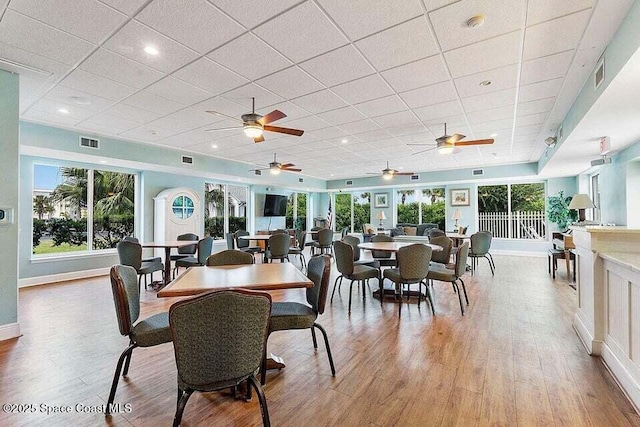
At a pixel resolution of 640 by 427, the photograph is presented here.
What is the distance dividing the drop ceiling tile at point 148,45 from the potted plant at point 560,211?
9490mm

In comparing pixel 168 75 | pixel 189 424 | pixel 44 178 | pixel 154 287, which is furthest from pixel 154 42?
pixel 44 178

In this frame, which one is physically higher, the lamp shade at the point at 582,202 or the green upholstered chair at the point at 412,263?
the lamp shade at the point at 582,202

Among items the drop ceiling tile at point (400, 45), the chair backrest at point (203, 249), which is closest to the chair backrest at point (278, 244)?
the chair backrest at point (203, 249)

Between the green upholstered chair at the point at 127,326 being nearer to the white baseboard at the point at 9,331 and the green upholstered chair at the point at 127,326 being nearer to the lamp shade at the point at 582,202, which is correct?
the white baseboard at the point at 9,331

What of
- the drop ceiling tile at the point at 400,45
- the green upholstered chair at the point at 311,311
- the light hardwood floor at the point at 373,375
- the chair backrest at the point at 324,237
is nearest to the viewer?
the light hardwood floor at the point at 373,375

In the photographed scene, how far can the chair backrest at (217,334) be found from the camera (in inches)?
61.3

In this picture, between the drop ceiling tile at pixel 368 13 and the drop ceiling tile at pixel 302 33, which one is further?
the drop ceiling tile at pixel 302 33

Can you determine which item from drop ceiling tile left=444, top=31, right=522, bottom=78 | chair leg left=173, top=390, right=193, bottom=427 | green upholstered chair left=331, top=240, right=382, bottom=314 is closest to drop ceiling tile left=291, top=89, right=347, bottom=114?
drop ceiling tile left=444, top=31, right=522, bottom=78

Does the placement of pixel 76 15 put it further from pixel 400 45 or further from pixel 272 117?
pixel 400 45

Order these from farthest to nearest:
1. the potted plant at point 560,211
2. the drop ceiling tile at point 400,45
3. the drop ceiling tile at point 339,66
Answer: the potted plant at point 560,211 → the drop ceiling tile at point 339,66 → the drop ceiling tile at point 400,45

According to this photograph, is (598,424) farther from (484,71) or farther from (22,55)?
(22,55)

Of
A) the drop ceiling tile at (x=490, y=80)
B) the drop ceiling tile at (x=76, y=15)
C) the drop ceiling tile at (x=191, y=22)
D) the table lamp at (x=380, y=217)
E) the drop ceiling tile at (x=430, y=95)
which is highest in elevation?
the drop ceiling tile at (x=76, y=15)

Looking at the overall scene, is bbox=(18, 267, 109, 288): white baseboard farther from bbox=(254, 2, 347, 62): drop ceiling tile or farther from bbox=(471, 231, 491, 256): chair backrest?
bbox=(471, 231, 491, 256): chair backrest

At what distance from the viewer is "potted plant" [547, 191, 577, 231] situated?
8.33m
